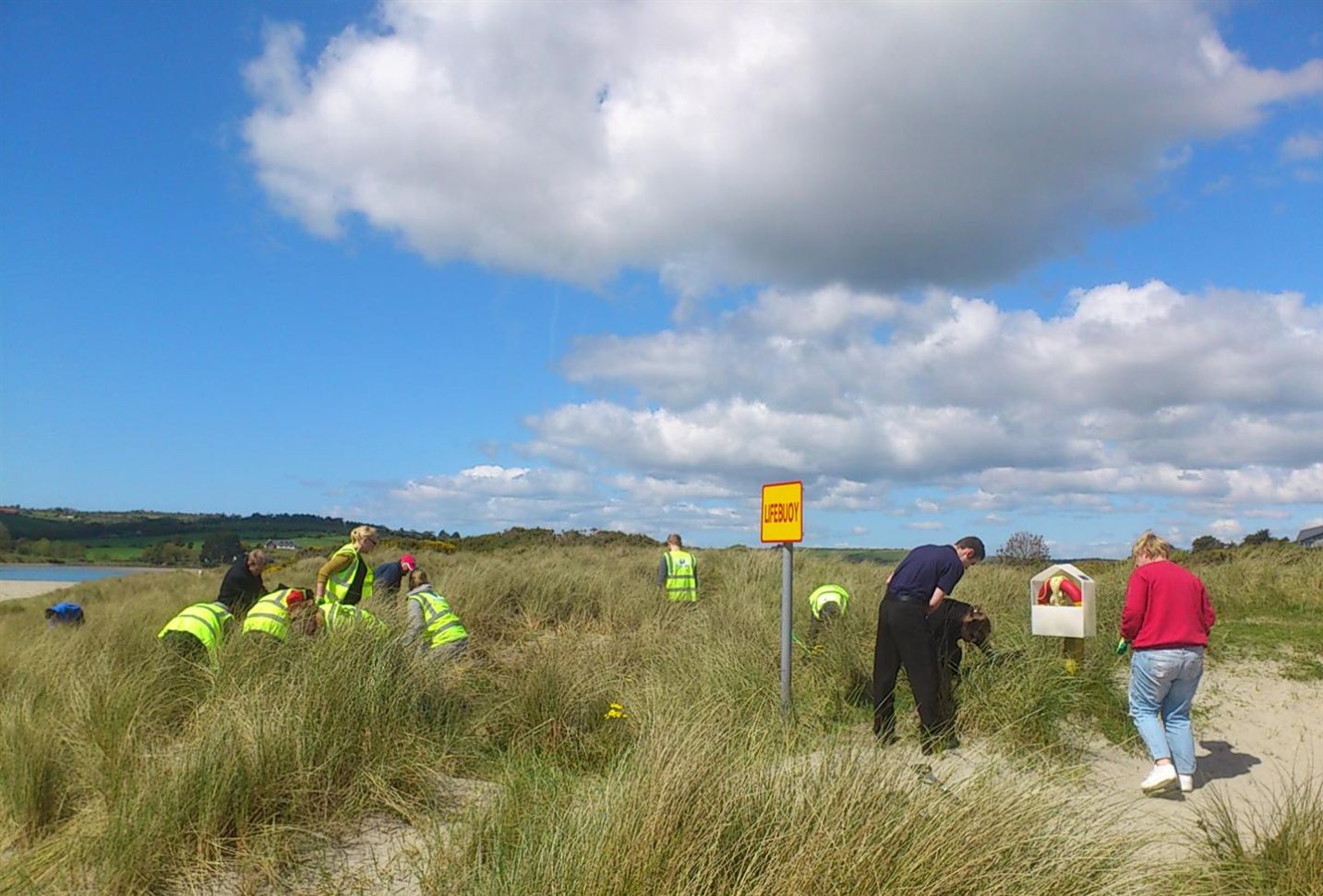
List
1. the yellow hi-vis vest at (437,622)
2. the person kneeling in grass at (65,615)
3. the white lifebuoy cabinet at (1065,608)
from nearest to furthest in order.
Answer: the white lifebuoy cabinet at (1065,608)
the yellow hi-vis vest at (437,622)
the person kneeling in grass at (65,615)

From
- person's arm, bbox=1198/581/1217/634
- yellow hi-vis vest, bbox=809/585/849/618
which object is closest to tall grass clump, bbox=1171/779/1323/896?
person's arm, bbox=1198/581/1217/634

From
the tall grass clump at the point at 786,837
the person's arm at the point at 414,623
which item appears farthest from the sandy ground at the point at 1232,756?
the person's arm at the point at 414,623

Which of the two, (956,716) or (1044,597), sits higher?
(1044,597)

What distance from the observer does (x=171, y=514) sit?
271ft

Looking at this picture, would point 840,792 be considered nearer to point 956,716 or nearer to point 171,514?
point 956,716

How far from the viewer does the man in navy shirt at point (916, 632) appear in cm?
671

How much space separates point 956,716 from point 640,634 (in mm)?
4280

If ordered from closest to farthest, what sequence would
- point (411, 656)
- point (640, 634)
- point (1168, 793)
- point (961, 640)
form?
point (1168, 793)
point (411, 656)
point (961, 640)
point (640, 634)

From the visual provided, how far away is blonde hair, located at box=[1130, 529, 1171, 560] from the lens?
22.6 ft

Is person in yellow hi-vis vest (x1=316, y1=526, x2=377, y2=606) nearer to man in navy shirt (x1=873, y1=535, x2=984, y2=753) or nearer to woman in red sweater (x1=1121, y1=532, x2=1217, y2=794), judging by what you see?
man in navy shirt (x1=873, y1=535, x2=984, y2=753)

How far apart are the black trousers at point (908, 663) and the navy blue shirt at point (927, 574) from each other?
10cm

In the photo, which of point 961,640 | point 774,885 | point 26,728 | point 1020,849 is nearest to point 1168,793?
point 961,640

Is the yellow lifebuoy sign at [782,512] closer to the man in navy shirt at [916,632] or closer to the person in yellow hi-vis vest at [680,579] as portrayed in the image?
the man in navy shirt at [916,632]

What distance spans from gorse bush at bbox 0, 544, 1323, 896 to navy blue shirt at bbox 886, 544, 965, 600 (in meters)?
1.03
